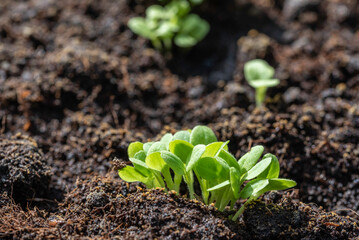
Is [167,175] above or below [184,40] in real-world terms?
below

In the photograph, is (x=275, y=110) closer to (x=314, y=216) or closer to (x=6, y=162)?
(x=314, y=216)

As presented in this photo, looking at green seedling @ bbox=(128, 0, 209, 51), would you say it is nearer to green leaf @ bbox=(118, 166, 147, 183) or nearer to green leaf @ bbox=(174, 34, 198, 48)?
green leaf @ bbox=(174, 34, 198, 48)

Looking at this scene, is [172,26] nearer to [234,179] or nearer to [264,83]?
[264,83]

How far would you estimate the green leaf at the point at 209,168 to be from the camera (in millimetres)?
1496

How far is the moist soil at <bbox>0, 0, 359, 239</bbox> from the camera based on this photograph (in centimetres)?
157

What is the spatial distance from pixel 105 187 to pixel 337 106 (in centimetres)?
144

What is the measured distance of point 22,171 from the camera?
171cm

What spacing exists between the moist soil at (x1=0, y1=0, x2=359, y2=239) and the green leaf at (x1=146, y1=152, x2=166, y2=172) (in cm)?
13

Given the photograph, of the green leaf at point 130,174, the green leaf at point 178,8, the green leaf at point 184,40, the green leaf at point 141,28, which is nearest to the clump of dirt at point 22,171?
the green leaf at point 130,174

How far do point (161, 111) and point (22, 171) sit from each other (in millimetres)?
929

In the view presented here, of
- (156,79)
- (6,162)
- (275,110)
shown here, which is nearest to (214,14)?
(156,79)

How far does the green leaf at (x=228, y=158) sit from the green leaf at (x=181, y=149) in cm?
13

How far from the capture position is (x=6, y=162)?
1.73m

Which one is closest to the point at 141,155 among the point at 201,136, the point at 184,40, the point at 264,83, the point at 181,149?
the point at 181,149
